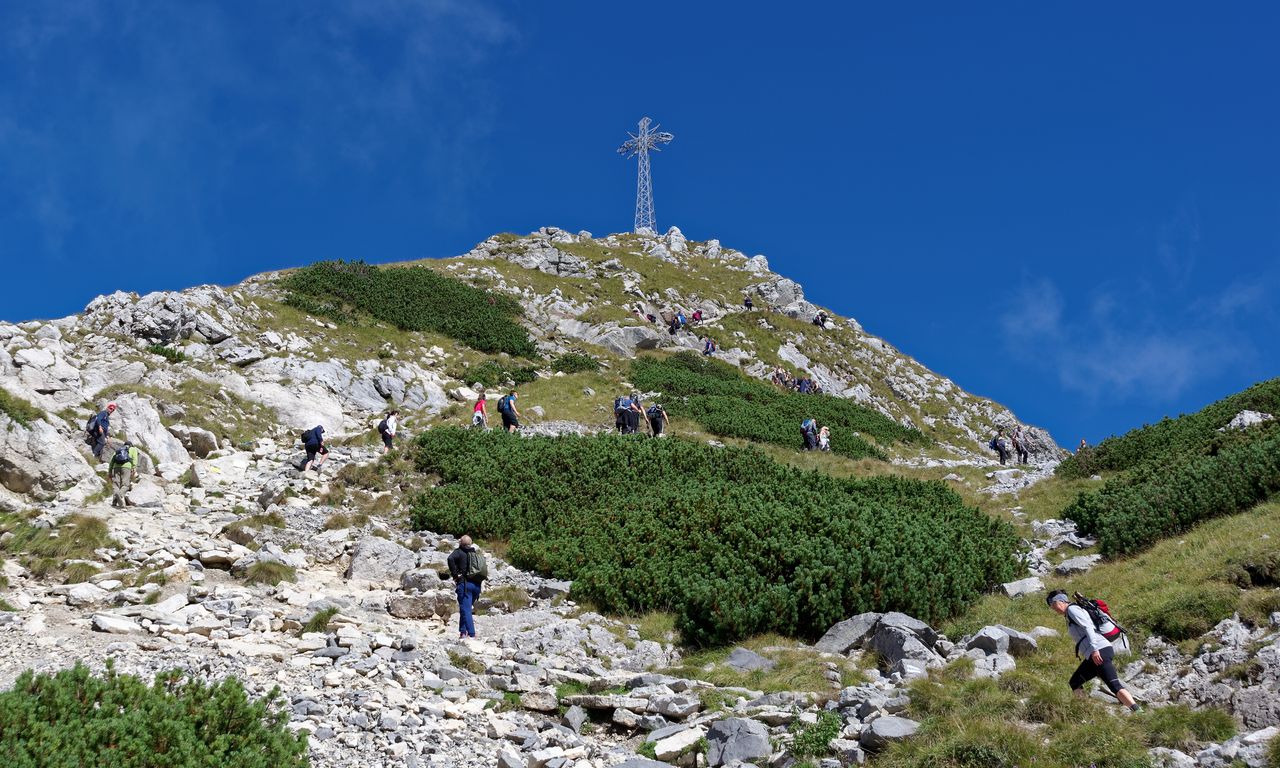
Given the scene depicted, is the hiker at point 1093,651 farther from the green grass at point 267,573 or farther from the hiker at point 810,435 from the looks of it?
the hiker at point 810,435

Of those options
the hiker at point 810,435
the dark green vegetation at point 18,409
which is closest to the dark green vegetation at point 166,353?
the dark green vegetation at point 18,409

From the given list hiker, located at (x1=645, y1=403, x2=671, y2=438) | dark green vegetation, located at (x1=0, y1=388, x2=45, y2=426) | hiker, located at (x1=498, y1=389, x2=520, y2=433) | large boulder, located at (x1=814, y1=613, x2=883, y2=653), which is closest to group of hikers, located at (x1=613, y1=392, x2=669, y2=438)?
hiker, located at (x1=645, y1=403, x2=671, y2=438)

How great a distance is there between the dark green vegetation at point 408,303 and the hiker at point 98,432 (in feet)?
59.1

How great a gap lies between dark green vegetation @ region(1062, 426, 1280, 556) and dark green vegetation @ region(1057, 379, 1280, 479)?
421cm

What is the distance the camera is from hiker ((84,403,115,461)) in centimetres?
1797

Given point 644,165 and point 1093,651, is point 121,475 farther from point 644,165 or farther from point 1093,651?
point 644,165

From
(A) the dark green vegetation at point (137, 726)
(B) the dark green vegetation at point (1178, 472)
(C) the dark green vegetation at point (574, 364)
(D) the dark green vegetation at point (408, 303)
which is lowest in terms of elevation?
(A) the dark green vegetation at point (137, 726)

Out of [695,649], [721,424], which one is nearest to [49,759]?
[695,649]

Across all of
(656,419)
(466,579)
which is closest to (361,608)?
(466,579)

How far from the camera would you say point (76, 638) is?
32.4 feet

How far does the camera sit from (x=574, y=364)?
3844 centimetres

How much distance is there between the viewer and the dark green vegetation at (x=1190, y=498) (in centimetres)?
1396

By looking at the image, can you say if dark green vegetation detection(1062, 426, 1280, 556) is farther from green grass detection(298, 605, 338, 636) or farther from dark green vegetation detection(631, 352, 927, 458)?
dark green vegetation detection(631, 352, 927, 458)

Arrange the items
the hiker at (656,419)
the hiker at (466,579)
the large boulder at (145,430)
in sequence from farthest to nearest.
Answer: the hiker at (656,419), the large boulder at (145,430), the hiker at (466,579)
